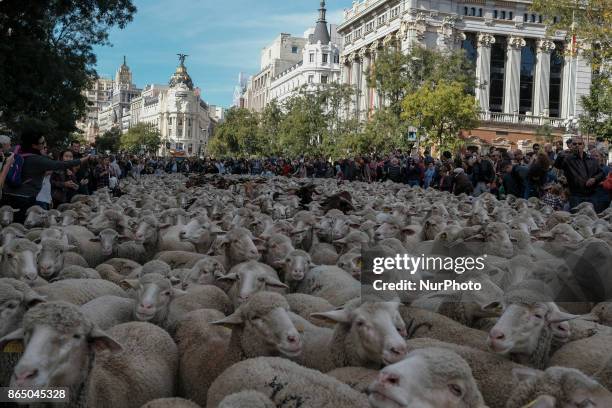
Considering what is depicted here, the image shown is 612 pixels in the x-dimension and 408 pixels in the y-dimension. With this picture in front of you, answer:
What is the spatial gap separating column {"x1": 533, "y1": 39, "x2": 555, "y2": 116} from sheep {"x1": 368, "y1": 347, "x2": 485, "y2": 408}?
67493 mm

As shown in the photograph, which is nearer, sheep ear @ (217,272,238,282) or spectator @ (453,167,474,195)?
sheep ear @ (217,272,238,282)

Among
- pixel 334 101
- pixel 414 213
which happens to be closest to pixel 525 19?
pixel 334 101

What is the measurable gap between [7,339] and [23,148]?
223 inches

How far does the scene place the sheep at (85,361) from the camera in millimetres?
3072

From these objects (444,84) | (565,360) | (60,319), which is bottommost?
(565,360)

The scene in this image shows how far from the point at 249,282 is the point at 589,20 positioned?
2156cm

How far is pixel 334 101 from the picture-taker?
62.6 m

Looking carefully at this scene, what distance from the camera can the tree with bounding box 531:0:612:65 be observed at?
875 inches

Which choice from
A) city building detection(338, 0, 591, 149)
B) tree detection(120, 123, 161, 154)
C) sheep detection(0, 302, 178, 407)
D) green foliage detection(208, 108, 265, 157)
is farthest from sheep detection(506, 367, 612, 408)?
tree detection(120, 123, 161, 154)

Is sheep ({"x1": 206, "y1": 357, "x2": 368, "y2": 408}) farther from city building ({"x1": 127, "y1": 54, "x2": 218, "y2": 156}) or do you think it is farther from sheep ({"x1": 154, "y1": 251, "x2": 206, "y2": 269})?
→ city building ({"x1": 127, "y1": 54, "x2": 218, "y2": 156})

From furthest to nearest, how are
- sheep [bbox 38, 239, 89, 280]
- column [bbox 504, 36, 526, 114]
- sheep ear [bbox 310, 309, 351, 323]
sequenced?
1. column [bbox 504, 36, 526, 114]
2. sheep [bbox 38, 239, 89, 280]
3. sheep ear [bbox 310, 309, 351, 323]

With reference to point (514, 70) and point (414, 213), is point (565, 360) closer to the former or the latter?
point (414, 213)

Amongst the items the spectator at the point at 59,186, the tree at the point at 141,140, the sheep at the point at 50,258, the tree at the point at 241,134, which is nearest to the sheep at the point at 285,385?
the sheep at the point at 50,258

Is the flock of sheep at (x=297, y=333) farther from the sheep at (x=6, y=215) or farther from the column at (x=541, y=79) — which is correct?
the column at (x=541, y=79)
